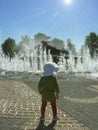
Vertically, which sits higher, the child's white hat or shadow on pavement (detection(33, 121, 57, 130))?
the child's white hat

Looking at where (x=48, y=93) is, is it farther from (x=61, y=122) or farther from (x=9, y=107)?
(x=9, y=107)

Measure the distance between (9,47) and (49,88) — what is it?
6894 centimetres

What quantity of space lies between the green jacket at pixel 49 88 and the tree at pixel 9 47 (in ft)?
223

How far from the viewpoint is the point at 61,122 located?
23.2 ft

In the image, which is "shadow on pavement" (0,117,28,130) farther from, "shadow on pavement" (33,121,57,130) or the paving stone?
"shadow on pavement" (33,121,57,130)

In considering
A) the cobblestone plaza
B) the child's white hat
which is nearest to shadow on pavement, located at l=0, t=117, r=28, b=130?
the cobblestone plaza

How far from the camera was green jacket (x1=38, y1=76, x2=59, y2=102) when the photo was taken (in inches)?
280

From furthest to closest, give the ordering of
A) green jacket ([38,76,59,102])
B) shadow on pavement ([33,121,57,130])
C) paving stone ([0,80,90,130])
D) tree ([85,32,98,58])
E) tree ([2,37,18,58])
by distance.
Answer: tree ([2,37,18,58]) → tree ([85,32,98,58]) → green jacket ([38,76,59,102]) → paving stone ([0,80,90,130]) → shadow on pavement ([33,121,57,130])

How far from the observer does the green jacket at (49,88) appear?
711 centimetres

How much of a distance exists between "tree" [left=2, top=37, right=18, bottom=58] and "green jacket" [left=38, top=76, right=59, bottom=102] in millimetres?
67917

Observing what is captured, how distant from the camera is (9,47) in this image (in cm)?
7525

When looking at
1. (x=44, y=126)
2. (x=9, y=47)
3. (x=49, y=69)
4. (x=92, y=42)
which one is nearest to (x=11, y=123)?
(x=44, y=126)

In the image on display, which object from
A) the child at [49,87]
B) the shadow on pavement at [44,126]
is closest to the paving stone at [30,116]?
the shadow on pavement at [44,126]

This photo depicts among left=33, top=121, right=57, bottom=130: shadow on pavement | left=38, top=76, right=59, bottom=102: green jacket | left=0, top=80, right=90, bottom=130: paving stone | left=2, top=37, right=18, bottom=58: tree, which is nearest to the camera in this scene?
left=33, top=121, right=57, bottom=130: shadow on pavement
